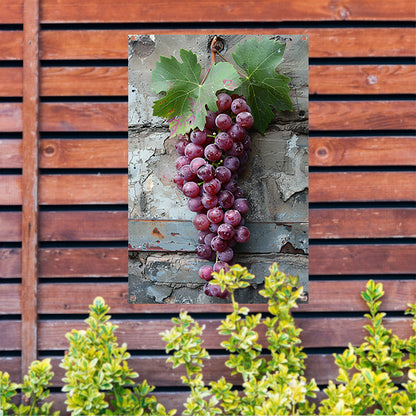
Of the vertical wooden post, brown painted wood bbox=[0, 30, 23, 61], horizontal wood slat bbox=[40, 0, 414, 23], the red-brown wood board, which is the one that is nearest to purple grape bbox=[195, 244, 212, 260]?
the red-brown wood board

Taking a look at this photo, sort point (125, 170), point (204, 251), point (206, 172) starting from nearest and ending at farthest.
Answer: point (206, 172) → point (204, 251) → point (125, 170)

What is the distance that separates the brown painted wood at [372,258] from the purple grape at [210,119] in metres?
0.61

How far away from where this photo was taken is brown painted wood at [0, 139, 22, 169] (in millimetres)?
1404

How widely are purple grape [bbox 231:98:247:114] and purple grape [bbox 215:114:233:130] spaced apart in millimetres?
37

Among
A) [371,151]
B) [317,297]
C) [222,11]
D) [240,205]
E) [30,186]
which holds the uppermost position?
[222,11]

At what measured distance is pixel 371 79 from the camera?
55.1 inches

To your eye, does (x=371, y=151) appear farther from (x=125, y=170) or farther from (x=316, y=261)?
(x=125, y=170)

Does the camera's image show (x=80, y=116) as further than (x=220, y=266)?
Yes

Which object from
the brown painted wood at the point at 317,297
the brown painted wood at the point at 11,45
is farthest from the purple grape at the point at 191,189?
the brown painted wood at the point at 11,45

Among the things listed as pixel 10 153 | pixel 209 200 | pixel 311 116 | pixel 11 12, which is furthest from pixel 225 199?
pixel 11 12

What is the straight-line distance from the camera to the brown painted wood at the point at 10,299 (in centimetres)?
140

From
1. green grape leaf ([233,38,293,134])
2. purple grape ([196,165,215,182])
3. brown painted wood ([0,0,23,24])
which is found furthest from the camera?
brown painted wood ([0,0,23,24])

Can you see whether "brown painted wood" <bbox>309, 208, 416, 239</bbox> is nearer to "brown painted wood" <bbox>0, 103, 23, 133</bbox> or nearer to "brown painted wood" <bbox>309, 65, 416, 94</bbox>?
"brown painted wood" <bbox>309, 65, 416, 94</bbox>

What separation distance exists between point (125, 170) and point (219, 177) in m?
0.39
